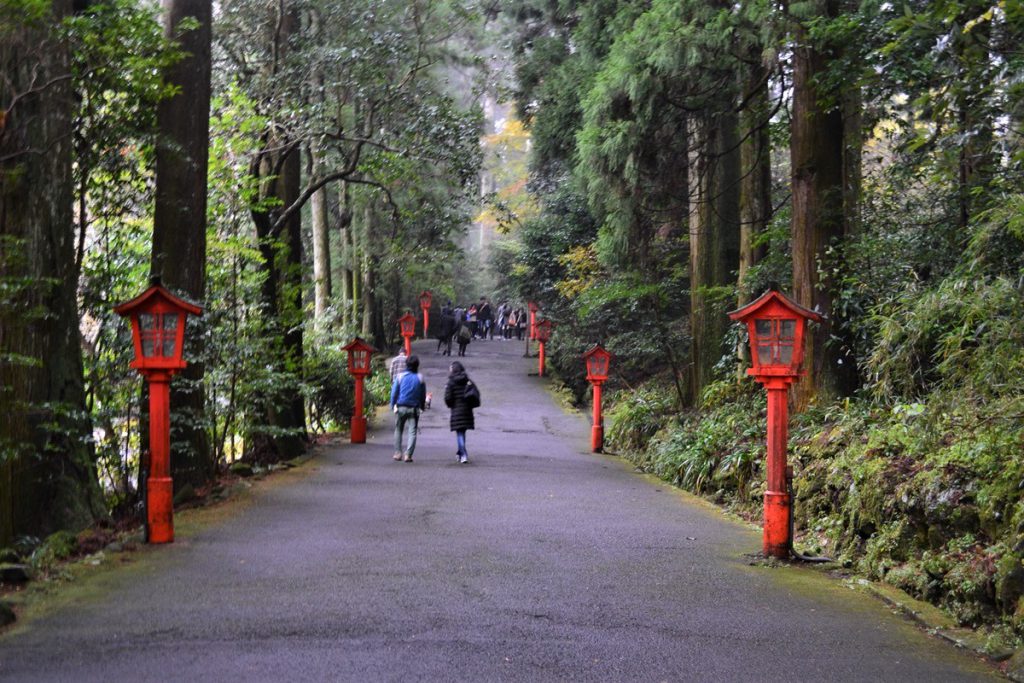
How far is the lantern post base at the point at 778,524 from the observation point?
8711 mm

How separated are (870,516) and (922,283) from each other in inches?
155

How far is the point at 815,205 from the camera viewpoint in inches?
517

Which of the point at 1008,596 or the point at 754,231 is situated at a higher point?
the point at 754,231

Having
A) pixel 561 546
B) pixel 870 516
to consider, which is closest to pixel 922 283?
pixel 870 516

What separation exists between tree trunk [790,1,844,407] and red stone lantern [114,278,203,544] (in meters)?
7.85

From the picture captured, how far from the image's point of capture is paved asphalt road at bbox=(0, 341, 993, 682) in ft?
18.1

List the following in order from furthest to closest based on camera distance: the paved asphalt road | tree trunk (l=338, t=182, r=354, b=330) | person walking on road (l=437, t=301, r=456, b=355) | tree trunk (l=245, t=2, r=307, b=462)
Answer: person walking on road (l=437, t=301, r=456, b=355)
tree trunk (l=338, t=182, r=354, b=330)
tree trunk (l=245, t=2, r=307, b=462)
the paved asphalt road

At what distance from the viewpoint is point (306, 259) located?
126 ft

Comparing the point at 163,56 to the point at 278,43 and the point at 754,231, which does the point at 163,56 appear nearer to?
the point at 278,43

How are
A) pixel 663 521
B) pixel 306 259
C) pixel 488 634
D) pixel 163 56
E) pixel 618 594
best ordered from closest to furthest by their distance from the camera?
pixel 488 634 → pixel 618 594 → pixel 163 56 → pixel 663 521 → pixel 306 259

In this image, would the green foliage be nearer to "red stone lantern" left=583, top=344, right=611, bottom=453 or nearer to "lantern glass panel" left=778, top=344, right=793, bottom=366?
"red stone lantern" left=583, top=344, right=611, bottom=453

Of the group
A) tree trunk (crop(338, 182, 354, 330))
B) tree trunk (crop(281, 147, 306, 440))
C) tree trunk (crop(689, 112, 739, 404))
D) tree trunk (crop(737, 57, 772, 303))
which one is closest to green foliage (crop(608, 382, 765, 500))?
tree trunk (crop(689, 112, 739, 404))

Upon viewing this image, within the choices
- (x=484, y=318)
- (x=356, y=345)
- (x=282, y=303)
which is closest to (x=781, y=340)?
(x=282, y=303)

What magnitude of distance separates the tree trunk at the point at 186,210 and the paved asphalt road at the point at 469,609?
1195 millimetres
